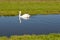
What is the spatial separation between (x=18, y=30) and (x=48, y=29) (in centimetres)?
332

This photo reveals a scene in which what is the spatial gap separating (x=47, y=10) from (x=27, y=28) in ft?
58.1

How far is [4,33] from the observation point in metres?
25.6

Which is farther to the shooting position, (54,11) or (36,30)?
(54,11)

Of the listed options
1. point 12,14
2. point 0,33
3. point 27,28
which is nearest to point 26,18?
point 12,14

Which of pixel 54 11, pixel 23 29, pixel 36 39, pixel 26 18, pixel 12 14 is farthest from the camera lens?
pixel 54 11

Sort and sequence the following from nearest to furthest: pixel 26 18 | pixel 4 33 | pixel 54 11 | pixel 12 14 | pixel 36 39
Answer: pixel 36 39
pixel 4 33
pixel 26 18
pixel 12 14
pixel 54 11

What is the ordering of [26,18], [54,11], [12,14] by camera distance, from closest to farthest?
[26,18], [12,14], [54,11]

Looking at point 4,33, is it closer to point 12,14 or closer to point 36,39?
point 36,39

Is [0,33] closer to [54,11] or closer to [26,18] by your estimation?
[26,18]

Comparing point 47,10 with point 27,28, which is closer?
point 27,28

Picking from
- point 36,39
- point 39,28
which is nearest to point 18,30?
point 39,28

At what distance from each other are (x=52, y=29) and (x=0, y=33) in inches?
229

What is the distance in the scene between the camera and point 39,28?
2800 cm

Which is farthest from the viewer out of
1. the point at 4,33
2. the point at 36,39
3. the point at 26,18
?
the point at 26,18
